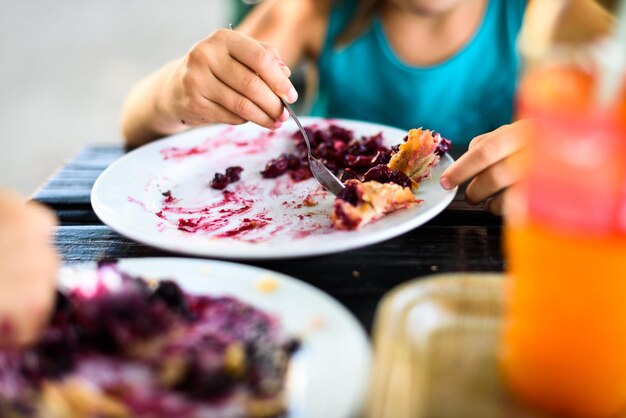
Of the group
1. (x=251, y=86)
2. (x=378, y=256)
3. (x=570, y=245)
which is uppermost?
(x=251, y=86)

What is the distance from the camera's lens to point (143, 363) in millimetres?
521

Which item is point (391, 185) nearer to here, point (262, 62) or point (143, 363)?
point (262, 62)

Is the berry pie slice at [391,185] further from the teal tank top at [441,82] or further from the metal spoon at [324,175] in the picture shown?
the teal tank top at [441,82]

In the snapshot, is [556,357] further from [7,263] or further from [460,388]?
[7,263]

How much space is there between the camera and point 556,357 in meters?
0.49

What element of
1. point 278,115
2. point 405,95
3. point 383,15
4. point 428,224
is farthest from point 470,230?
point 383,15

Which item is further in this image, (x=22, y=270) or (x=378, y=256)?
(x=378, y=256)

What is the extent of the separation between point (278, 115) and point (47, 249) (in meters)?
0.57

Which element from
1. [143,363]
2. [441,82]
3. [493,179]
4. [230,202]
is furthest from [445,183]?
[441,82]

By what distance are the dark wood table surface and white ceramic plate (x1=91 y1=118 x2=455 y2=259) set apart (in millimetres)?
33

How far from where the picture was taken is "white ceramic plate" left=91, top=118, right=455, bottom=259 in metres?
0.76

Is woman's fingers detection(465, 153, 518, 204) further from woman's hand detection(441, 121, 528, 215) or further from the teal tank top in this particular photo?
the teal tank top

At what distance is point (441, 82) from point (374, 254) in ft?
2.97

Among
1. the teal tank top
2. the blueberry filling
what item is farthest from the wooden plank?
the teal tank top
